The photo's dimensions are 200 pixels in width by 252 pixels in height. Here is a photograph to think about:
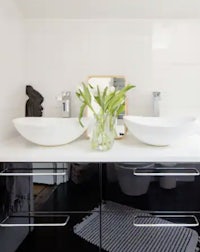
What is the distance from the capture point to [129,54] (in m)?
1.60

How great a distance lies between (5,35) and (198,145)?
1.18 meters

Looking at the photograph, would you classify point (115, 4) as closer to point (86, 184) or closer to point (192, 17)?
point (192, 17)

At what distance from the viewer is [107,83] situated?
1571mm

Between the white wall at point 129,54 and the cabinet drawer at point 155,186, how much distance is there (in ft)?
2.05

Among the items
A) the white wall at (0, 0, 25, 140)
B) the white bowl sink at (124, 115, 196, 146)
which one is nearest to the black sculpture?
the white wall at (0, 0, 25, 140)

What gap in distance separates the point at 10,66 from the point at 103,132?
2.24 ft

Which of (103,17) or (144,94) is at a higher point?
(103,17)

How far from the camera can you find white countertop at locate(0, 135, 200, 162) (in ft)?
3.52

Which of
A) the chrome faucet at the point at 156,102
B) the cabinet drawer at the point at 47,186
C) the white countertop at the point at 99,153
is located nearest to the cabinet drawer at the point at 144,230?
the cabinet drawer at the point at 47,186

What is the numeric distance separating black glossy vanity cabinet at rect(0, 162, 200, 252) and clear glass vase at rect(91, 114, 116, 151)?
0.12 meters

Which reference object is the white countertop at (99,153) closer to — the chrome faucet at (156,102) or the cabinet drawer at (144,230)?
the cabinet drawer at (144,230)

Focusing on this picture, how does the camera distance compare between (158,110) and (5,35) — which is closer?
(5,35)

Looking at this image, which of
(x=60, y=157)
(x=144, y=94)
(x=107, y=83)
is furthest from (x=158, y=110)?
(x=60, y=157)

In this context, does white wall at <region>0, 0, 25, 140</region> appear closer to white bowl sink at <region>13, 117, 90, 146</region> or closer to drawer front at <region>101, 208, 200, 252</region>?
white bowl sink at <region>13, 117, 90, 146</region>
